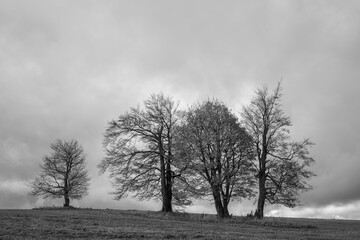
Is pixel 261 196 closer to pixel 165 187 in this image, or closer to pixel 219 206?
pixel 219 206

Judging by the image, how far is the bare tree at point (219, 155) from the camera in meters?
36.4

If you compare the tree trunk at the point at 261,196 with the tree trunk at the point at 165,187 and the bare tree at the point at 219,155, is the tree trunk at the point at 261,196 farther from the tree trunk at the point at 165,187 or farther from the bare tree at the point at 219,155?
the tree trunk at the point at 165,187

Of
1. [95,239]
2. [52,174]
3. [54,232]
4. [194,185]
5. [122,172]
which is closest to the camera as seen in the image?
[95,239]

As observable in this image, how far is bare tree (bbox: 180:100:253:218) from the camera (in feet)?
120

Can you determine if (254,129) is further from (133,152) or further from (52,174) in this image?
(52,174)

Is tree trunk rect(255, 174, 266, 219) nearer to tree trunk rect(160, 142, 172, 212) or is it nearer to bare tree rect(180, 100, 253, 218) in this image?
bare tree rect(180, 100, 253, 218)

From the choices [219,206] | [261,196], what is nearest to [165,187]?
[219,206]

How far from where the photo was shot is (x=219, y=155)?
3650 cm

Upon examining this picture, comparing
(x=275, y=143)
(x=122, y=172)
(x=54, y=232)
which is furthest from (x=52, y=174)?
(x=54, y=232)

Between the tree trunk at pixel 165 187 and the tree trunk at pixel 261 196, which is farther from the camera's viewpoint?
the tree trunk at pixel 165 187

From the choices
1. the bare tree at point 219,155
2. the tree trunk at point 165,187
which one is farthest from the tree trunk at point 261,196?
the tree trunk at point 165,187

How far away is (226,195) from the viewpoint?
37.0 m

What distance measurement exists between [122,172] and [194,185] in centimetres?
831

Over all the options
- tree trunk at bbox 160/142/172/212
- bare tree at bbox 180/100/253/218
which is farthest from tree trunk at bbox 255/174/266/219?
tree trunk at bbox 160/142/172/212
